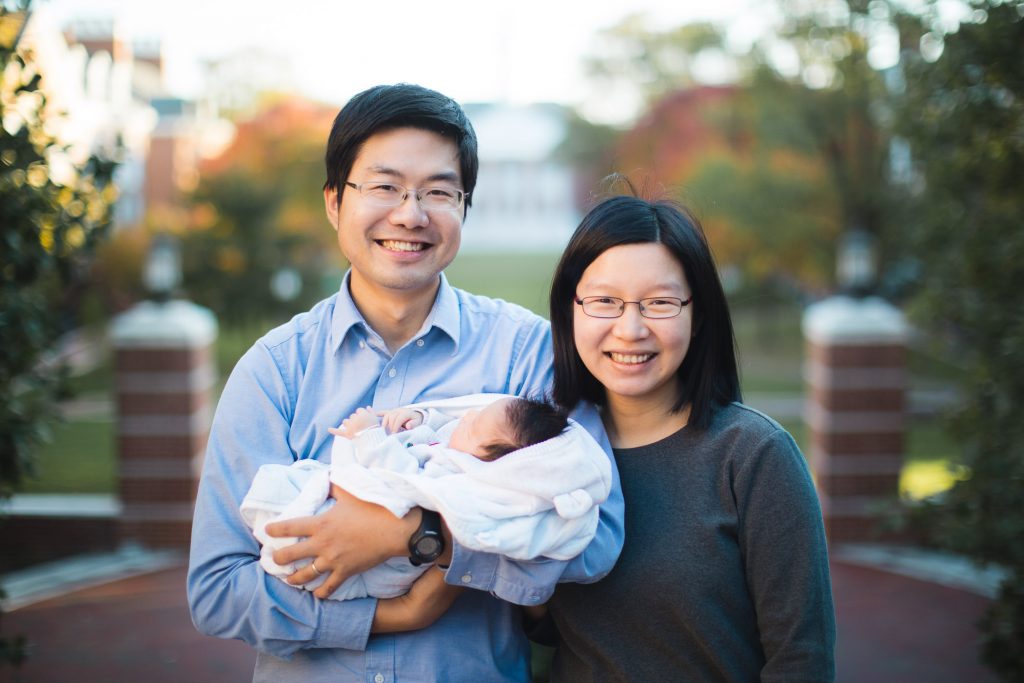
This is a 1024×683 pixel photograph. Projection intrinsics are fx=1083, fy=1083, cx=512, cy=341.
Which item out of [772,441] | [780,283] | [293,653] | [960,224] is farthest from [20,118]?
[780,283]

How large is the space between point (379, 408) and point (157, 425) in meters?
6.53

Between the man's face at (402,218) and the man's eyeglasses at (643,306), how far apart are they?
1.20 ft

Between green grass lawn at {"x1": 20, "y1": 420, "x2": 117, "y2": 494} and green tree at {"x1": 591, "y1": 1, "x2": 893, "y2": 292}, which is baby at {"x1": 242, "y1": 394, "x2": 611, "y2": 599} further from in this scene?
green tree at {"x1": 591, "y1": 1, "x2": 893, "y2": 292}

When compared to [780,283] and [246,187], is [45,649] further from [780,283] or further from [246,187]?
[780,283]

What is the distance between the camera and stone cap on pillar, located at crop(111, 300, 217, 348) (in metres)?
8.33

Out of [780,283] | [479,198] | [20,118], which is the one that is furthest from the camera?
[479,198]

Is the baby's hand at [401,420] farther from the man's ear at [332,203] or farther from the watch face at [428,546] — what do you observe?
the man's ear at [332,203]

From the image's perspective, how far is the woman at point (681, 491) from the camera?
2117 mm

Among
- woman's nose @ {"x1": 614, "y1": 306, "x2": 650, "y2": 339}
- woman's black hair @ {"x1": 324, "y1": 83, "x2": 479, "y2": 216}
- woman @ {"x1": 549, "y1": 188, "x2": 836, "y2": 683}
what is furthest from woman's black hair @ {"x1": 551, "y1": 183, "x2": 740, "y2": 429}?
woman's black hair @ {"x1": 324, "y1": 83, "x2": 479, "y2": 216}

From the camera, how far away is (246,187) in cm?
1884

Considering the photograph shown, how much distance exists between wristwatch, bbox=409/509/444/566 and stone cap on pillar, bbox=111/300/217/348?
6693 millimetres

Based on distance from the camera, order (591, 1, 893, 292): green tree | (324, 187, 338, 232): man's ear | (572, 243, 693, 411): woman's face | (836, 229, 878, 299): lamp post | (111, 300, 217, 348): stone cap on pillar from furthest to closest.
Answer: (591, 1, 893, 292): green tree, (836, 229, 878, 299): lamp post, (111, 300, 217, 348): stone cap on pillar, (324, 187, 338, 232): man's ear, (572, 243, 693, 411): woman's face

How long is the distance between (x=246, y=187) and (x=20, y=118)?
15.2 metres

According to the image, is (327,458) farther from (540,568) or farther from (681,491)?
(681,491)
